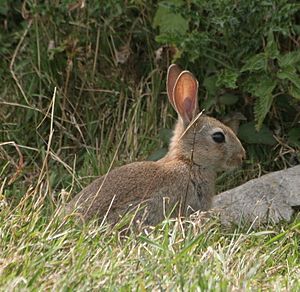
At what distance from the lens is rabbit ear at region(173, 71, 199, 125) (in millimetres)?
5727

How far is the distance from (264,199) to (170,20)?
1.34 m

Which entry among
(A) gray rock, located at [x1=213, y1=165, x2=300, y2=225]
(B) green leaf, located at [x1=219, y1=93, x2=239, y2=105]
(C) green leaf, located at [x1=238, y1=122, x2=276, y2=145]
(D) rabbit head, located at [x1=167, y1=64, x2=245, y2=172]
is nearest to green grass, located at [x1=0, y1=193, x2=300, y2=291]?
(A) gray rock, located at [x1=213, y1=165, x2=300, y2=225]

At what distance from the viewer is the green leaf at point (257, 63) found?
19.6ft

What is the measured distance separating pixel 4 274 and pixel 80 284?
0.30 meters

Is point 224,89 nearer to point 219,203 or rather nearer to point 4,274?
point 219,203

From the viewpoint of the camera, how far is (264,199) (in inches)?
229

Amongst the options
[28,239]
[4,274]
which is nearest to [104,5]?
[28,239]

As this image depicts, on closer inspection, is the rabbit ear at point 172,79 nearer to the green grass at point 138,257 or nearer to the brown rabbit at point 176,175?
the brown rabbit at point 176,175

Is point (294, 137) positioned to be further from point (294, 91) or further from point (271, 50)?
point (271, 50)

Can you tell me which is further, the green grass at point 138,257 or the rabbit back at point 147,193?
the rabbit back at point 147,193

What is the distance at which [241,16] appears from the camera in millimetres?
6129

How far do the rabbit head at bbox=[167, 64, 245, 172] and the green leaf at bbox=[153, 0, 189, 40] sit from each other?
19.8 inches

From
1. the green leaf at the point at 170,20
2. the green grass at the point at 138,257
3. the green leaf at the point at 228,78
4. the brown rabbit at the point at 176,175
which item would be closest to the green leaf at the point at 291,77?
the green leaf at the point at 228,78

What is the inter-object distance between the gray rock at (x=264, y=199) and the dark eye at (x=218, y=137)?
0.31m
